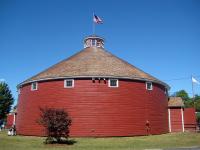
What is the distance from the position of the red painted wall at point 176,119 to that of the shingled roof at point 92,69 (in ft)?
10.4

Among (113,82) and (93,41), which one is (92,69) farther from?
(93,41)

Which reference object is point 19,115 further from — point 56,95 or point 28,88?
point 56,95

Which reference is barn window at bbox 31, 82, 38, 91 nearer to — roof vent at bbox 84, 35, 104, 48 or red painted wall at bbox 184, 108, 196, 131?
roof vent at bbox 84, 35, 104, 48

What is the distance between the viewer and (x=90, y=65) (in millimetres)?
30344

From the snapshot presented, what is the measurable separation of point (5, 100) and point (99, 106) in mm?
38558

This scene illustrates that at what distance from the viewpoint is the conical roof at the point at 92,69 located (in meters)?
28.8

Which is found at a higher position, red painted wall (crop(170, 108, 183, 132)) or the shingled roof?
the shingled roof

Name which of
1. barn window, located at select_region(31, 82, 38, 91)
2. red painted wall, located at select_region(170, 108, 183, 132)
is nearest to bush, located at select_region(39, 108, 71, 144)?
barn window, located at select_region(31, 82, 38, 91)

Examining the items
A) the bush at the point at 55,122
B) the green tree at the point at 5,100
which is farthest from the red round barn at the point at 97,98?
the green tree at the point at 5,100

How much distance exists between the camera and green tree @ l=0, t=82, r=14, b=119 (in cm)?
6016

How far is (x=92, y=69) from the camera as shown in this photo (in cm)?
2939

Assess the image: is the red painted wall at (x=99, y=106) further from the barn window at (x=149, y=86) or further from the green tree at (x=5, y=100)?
the green tree at (x=5, y=100)

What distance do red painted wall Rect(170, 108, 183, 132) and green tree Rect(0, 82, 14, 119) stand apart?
123ft

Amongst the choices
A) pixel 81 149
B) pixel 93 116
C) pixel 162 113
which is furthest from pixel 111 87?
pixel 81 149
